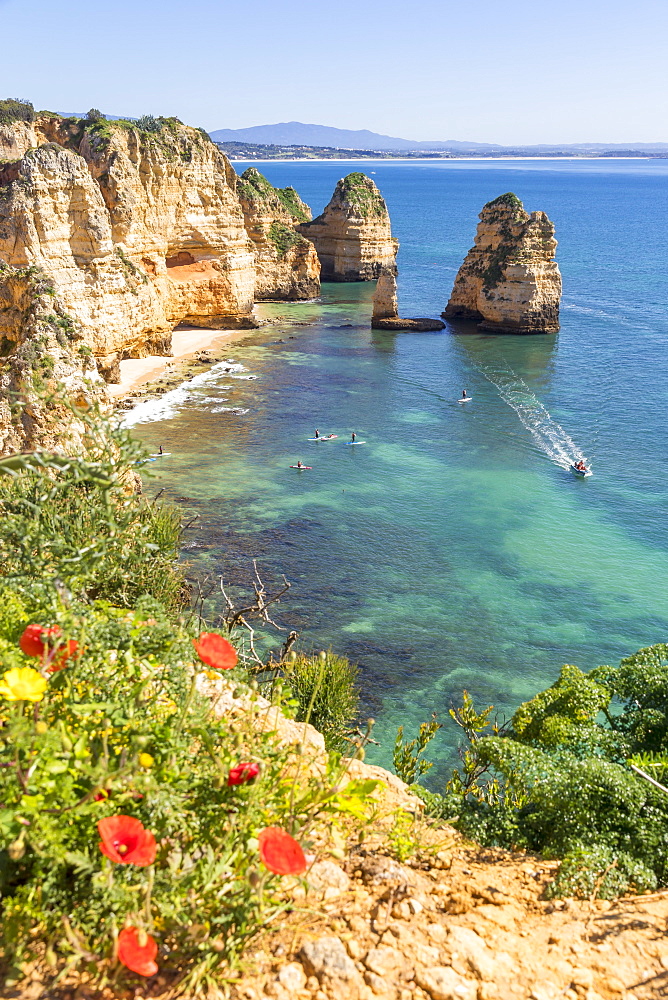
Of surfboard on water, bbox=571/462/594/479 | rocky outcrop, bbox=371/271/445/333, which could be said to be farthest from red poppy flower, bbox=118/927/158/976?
rocky outcrop, bbox=371/271/445/333

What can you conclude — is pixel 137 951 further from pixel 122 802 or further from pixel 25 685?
Result: pixel 25 685

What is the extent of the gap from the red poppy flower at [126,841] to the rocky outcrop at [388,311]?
2443 inches

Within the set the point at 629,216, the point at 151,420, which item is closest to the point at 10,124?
the point at 151,420

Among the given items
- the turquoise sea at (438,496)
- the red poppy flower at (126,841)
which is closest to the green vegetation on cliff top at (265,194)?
the turquoise sea at (438,496)

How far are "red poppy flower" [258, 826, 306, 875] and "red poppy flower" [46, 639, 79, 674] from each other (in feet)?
5.88

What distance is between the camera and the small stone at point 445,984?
4984mm

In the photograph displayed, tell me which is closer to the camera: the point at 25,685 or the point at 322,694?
the point at 25,685

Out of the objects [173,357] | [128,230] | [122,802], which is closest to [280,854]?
[122,802]

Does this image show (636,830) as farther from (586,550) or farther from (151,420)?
(151,420)

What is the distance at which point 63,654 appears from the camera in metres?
5.00

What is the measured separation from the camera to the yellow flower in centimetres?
457

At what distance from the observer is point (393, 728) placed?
18.7 m

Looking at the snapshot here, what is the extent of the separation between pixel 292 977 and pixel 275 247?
2823 inches

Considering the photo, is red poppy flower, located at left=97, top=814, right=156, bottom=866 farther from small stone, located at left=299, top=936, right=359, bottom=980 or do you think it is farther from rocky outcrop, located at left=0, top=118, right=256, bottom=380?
rocky outcrop, located at left=0, top=118, right=256, bottom=380
